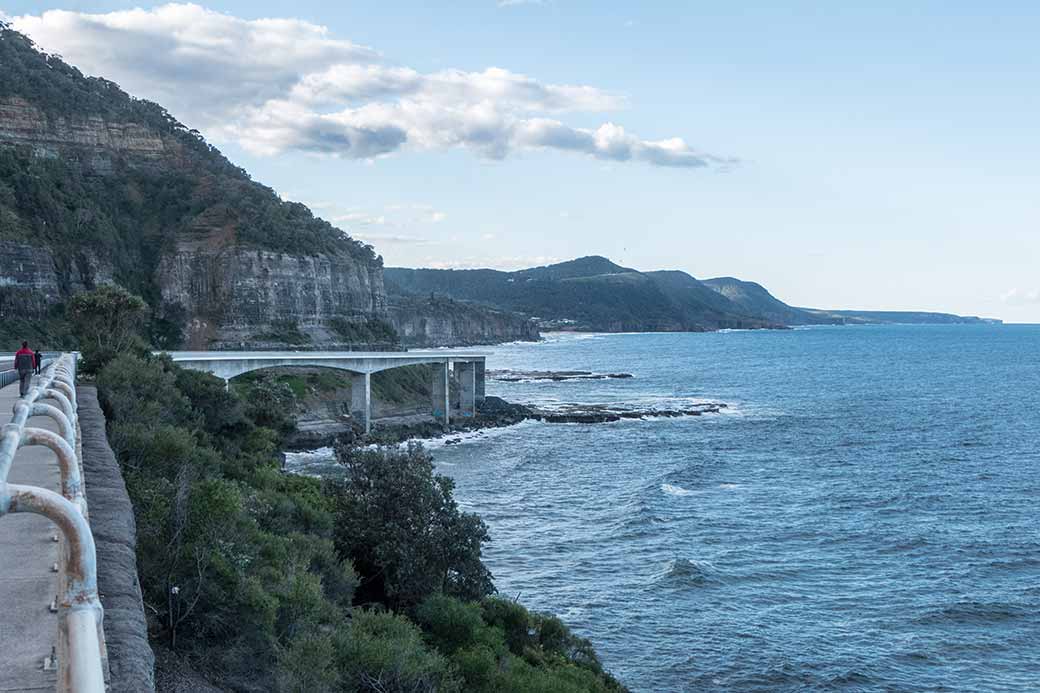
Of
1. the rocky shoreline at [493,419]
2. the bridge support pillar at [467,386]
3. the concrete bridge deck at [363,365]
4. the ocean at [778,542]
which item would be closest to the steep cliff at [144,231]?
the concrete bridge deck at [363,365]

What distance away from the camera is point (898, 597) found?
101ft

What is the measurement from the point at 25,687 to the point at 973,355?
193 meters

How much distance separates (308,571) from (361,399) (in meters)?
52.7

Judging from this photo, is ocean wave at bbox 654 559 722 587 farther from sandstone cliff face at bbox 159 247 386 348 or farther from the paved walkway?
sandstone cliff face at bbox 159 247 386 348

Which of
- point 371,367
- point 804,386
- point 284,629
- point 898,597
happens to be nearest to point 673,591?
point 898,597

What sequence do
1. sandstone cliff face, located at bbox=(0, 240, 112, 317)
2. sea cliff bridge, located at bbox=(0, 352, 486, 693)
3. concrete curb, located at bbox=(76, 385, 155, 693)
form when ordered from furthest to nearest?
sandstone cliff face, located at bbox=(0, 240, 112, 317) < concrete curb, located at bbox=(76, 385, 155, 693) < sea cliff bridge, located at bbox=(0, 352, 486, 693)

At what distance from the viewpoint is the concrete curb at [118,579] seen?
22.4 feet

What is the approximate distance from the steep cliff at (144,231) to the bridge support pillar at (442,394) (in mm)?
12297

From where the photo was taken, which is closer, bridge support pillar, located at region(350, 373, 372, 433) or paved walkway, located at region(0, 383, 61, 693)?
paved walkway, located at region(0, 383, 61, 693)

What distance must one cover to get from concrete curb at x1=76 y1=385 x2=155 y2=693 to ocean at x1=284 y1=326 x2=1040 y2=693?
16620 mm

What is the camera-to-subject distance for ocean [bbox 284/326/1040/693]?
85.3 feet

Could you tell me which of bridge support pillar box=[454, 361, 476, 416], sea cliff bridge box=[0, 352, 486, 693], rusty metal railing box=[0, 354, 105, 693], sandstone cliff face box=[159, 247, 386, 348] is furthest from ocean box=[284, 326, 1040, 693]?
sandstone cliff face box=[159, 247, 386, 348]

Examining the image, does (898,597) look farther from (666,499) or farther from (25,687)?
(25,687)

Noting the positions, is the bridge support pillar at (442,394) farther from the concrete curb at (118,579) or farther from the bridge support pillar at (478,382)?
the concrete curb at (118,579)
